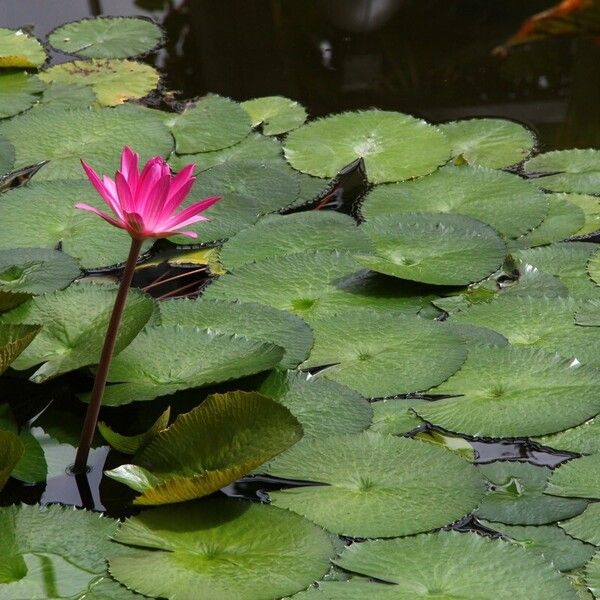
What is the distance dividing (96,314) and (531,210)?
89 cm

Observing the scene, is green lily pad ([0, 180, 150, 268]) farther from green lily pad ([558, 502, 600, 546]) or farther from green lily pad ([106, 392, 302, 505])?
green lily pad ([558, 502, 600, 546])

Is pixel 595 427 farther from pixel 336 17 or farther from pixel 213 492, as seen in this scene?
pixel 336 17

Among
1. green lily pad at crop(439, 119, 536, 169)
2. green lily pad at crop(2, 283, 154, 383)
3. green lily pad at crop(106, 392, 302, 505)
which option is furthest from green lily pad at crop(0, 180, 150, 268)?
green lily pad at crop(439, 119, 536, 169)

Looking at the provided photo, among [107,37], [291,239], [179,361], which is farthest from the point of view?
[107,37]

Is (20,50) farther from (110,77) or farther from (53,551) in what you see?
(53,551)

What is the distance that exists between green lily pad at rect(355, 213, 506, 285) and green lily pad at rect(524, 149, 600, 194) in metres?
0.32

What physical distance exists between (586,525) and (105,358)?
0.62 metres

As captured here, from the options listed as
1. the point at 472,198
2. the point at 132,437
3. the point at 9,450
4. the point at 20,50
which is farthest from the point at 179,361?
the point at 20,50

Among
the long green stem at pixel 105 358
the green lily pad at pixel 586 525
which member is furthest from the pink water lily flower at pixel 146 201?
the green lily pad at pixel 586 525

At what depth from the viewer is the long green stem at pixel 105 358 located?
1150mm

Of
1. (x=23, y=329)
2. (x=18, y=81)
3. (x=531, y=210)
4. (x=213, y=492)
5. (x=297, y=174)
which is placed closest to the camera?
(x=213, y=492)

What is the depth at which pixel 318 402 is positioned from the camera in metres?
1.44

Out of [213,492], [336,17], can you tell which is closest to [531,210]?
[213,492]

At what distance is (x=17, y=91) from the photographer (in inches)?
96.0
